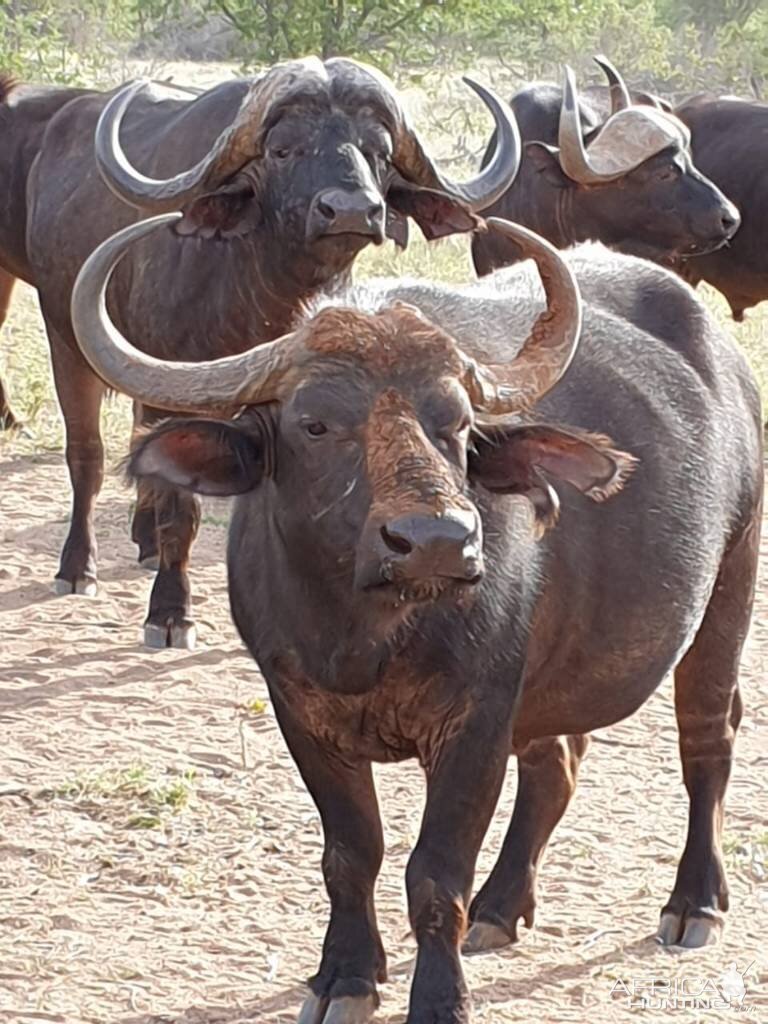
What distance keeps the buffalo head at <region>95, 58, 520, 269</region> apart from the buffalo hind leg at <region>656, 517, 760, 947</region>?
1.82 meters

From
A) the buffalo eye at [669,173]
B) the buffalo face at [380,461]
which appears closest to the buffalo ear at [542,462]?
the buffalo face at [380,461]

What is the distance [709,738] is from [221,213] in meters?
2.66

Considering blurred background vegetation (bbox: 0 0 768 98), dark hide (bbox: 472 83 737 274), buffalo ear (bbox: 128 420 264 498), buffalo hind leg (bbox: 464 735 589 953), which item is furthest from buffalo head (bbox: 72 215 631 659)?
blurred background vegetation (bbox: 0 0 768 98)

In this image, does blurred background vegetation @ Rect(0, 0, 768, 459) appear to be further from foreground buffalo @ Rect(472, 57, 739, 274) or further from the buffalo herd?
the buffalo herd

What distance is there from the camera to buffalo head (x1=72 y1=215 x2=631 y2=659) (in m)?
3.59

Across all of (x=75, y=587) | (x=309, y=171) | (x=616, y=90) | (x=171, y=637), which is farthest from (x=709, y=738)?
(x=616, y=90)

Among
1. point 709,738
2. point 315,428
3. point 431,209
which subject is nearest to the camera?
point 315,428

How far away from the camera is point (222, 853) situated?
17.0ft

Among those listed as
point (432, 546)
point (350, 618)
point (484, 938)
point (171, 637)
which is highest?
point (432, 546)

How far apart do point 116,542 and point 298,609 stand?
15.0 ft

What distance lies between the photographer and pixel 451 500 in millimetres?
3408

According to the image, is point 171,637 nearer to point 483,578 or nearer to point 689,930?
point 689,930

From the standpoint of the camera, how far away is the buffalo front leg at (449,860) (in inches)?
151

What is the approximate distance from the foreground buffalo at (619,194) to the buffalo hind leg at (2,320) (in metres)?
2.29
